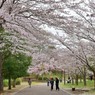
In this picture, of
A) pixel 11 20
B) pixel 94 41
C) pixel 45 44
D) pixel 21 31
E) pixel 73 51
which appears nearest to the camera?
pixel 11 20

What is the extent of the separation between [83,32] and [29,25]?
12720 mm

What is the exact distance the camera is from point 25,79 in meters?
91.7

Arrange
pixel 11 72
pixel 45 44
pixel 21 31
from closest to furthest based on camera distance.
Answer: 1. pixel 21 31
2. pixel 45 44
3. pixel 11 72

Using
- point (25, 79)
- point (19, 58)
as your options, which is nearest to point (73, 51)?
point (19, 58)

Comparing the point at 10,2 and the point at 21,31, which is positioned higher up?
the point at 10,2

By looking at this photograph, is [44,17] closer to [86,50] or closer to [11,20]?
[11,20]

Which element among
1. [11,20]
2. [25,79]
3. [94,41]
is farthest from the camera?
[25,79]

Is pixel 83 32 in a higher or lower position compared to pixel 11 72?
higher

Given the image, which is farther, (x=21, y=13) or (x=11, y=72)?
(x=11, y=72)

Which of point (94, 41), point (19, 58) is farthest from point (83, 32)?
point (19, 58)

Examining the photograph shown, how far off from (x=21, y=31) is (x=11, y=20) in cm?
88

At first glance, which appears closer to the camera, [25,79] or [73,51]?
[73,51]

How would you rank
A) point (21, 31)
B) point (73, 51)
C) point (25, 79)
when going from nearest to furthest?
point (21, 31) < point (73, 51) < point (25, 79)

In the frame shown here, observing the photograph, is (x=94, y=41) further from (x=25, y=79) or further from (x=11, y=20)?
(x=25, y=79)
